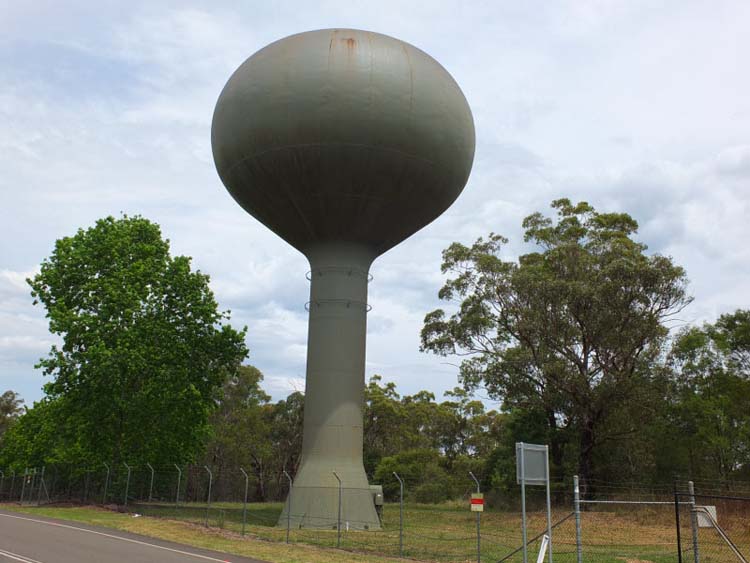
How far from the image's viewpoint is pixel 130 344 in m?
25.4

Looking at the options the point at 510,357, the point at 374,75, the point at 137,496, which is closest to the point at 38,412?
the point at 137,496

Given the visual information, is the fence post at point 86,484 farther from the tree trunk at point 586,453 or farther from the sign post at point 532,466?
the sign post at point 532,466

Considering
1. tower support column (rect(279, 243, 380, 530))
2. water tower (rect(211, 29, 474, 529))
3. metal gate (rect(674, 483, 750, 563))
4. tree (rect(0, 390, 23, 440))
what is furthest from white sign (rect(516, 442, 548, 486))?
tree (rect(0, 390, 23, 440))

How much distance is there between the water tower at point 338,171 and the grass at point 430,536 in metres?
2.42

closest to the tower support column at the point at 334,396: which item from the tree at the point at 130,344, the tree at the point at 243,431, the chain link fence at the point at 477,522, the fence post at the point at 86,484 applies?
the chain link fence at the point at 477,522

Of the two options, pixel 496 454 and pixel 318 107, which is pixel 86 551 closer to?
pixel 318 107

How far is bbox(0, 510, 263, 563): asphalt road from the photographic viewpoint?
1215 cm

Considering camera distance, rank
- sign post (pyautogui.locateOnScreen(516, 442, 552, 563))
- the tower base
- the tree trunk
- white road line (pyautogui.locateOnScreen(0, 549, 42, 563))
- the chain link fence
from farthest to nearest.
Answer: the tree trunk < the tower base < the chain link fence < white road line (pyautogui.locateOnScreen(0, 549, 42, 563)) < sign post (pyautogui.locateOnScreen(516, 442, 552, 563))

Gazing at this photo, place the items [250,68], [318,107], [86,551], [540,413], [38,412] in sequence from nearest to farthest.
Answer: [86,551] → [318,107] → [250,68] → [540,413] → [38,412]

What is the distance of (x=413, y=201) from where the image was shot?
→ 20.7m

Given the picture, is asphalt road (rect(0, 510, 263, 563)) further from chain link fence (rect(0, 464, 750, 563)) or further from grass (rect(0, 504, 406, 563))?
chain link fence (rect(0, 464, 750, 563))

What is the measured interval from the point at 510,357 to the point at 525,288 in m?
3.01

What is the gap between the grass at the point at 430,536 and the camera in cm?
1394

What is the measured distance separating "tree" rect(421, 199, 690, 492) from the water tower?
33.2 ft
